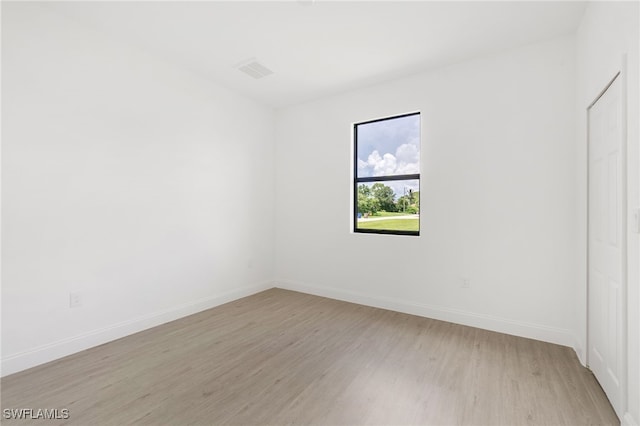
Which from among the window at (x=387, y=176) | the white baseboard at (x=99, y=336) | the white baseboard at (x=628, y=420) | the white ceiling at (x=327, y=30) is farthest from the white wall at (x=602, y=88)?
the white baseboard at (x=99, y=336)

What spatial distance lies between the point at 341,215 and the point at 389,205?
677 mm

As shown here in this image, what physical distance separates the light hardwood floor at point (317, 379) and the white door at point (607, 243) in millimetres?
219

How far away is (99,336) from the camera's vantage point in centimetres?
267

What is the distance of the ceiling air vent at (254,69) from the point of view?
10.6 feet

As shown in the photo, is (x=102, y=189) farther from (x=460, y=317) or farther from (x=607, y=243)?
(x=607, y=243)

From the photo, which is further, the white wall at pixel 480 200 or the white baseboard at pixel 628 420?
the white wall at pixel 480 200

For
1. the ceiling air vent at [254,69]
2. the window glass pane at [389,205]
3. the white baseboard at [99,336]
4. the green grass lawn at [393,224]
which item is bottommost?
the white baseboard at [99,336]

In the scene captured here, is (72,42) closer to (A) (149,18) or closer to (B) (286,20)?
(A) (149,18)

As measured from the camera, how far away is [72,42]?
8.27ft

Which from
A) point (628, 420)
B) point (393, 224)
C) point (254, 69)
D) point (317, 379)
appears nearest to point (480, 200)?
point (393, 224)

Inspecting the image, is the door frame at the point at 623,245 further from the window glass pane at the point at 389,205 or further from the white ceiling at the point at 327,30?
the window glass pane at the point at 389,205

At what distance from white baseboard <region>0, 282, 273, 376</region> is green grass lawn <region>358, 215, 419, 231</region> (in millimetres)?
2124

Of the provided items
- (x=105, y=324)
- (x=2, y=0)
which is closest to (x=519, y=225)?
(x=105, y=324)

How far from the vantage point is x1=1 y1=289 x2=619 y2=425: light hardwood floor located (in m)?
1.76
